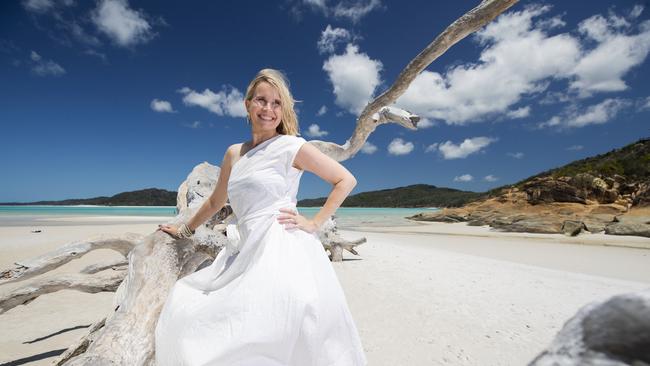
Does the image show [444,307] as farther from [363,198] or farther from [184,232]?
[363,198]

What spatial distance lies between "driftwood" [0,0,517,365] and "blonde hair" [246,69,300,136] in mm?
1523

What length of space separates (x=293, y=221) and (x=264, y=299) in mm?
511

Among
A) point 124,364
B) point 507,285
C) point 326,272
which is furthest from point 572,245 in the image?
point 124,364

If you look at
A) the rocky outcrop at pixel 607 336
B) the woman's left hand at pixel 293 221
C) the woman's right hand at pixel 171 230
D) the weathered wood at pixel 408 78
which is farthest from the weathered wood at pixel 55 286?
the rocky outcrop at pixel 607 336

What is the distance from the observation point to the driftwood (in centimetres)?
215

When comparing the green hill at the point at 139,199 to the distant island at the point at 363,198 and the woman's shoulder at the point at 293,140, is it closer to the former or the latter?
the distant island at the point at 363,198

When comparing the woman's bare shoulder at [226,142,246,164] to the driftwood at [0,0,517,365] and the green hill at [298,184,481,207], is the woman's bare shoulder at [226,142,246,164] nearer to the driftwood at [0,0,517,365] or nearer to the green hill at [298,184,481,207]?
the driftwood at [0,0,517,365]

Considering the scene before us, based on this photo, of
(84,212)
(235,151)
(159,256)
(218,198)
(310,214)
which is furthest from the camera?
(84,212)

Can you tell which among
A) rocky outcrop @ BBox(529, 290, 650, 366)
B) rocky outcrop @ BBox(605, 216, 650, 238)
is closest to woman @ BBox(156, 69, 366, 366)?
rocky outcrop @ BBox(529, 290, 650, 366)

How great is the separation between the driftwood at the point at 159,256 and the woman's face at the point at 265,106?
148cm

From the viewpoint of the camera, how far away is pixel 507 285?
5.88 metres

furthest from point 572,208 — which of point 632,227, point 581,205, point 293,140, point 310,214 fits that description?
point 310,214

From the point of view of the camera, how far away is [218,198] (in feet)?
8.86

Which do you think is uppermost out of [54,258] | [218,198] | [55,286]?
[218,198]
